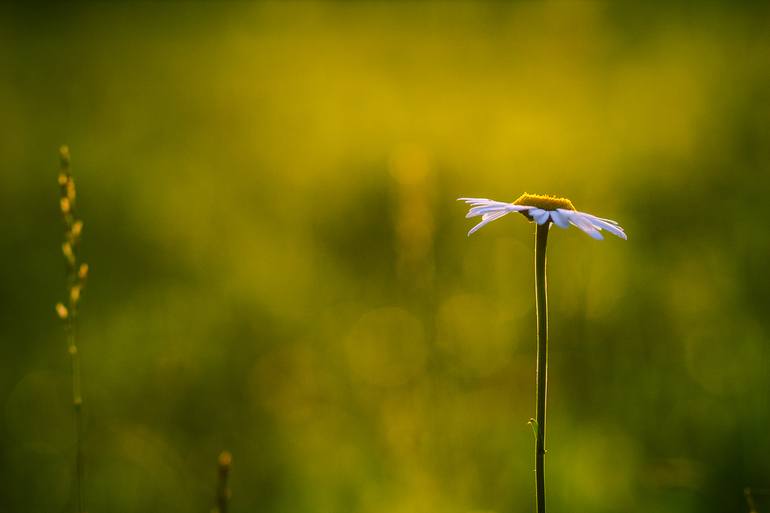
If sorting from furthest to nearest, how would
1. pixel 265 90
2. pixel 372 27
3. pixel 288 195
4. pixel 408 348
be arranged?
pixel 372 27 → pixel 265 90 → pixel 288 195 → pixel 408 348

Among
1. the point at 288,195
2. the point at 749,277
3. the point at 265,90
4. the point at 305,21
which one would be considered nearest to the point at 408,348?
the point at 749,277

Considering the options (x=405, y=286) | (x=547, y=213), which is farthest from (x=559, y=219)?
(x=405, y=286)

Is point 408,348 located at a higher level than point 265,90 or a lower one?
lower

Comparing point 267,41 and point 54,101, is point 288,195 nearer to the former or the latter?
point 54,101

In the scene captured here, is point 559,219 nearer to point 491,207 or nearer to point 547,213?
point 547,213

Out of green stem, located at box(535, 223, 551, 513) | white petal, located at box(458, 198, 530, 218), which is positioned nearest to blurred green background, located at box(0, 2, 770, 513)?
green stem, located at box(535, 223, 551, 513)

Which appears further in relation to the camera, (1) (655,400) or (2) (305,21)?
(2) (305,21)

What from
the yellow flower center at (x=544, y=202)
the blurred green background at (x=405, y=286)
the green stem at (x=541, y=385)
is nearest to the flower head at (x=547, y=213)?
the yellow flower center at (x=544, y=202)
